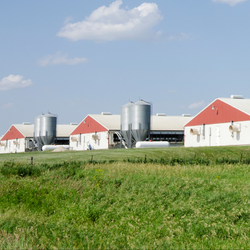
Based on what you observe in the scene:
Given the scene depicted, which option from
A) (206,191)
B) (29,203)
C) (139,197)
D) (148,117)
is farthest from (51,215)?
(148,117)

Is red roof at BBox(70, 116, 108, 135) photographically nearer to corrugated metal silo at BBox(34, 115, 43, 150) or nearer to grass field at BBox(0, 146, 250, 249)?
corrugated metal silo at BBox(34, 115, 43, 150)

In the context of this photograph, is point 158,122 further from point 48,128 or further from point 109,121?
point 48,128

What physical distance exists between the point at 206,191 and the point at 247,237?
4.38 metres

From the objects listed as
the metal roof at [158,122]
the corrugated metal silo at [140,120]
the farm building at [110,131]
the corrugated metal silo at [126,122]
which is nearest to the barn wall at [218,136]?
the farm building at [110,131]

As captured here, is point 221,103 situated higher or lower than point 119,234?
higher

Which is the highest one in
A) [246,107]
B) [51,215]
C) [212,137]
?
[246,107]

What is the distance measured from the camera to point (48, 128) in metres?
65.3

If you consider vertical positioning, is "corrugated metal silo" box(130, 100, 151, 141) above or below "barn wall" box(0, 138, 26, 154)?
above

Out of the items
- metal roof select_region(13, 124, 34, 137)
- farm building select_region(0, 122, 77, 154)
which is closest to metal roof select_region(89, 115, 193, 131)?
farm building select_region(0, 122, 77, 154)

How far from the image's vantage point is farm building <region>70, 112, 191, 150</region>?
52.5m

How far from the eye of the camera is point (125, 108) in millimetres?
50844

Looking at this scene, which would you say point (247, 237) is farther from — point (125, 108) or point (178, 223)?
point (125, 108)

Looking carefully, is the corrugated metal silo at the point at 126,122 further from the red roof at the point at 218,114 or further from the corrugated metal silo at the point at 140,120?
the red roof at the point at 218,114

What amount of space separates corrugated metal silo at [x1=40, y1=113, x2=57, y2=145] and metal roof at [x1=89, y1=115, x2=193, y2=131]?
10853mm
